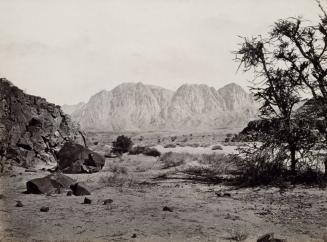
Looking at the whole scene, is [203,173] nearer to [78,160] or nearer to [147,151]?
[78,160]

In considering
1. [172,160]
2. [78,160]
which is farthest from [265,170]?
[172,160]

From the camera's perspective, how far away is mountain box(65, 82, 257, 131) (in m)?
150

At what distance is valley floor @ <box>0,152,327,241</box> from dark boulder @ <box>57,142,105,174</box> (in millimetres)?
3421

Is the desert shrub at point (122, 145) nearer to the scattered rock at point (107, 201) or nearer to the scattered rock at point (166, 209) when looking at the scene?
the scattered rock at point (107, 201)

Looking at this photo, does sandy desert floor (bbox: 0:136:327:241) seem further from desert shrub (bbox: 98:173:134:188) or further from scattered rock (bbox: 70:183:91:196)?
scattered rock (bbox: 70:183:91:196)

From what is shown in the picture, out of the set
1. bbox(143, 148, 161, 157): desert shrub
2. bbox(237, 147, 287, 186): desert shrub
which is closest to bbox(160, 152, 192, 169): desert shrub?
bbox(143, 148, 161, 157): desert shrub

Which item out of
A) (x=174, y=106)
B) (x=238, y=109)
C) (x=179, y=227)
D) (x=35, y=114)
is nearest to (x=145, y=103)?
(x=174, y=106)

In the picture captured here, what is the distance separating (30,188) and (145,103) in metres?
157

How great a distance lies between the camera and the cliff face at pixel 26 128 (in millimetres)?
18312

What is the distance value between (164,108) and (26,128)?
148 meters

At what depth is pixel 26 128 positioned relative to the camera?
64.3 feet

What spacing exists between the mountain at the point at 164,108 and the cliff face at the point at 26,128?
122 meters

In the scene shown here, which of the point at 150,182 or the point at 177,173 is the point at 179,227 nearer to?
the point at 150,182

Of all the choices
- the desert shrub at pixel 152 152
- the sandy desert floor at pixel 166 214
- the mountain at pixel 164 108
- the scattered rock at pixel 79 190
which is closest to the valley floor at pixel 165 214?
the sandy desert floor at pixel 166 214
